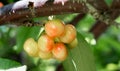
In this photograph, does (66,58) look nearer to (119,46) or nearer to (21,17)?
(21,17)

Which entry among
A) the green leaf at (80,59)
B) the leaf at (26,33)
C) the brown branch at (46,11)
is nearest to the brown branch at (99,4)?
the brown branch at (46,11)

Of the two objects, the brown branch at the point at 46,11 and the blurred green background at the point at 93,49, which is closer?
the brown branch at the point at 46,11

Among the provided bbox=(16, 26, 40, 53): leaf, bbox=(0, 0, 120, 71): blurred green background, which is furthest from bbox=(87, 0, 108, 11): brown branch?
bbox=(0, 0, 120, 71): blurred green background

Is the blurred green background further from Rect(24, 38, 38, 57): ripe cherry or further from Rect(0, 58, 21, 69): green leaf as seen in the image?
Rect(0, 58, 21, 69): green leaf

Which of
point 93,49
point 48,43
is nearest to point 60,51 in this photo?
point 48,43

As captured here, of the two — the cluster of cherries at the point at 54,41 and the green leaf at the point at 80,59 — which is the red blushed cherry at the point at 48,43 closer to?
the cluster of cherries at the point at 54,41

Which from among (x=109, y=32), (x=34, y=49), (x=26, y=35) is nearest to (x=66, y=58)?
(x=34, y=49)

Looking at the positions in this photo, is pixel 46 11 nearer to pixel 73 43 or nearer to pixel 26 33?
pixel 73 43
